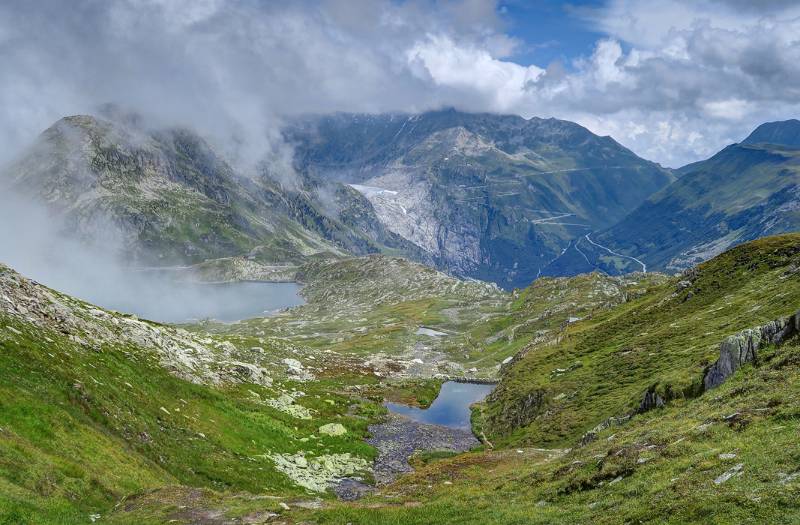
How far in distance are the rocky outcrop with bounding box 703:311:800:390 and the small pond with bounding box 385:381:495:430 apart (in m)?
67.8

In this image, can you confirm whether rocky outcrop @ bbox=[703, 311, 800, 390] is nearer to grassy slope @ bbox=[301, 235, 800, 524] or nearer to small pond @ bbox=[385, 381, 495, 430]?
grassy slope @ bbox=[301, 235, 800, 524]

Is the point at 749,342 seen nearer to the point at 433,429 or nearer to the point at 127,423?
the point at 127,423

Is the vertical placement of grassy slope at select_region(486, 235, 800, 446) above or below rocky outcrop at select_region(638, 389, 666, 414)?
above

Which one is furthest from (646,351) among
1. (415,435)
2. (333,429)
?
(333,429)

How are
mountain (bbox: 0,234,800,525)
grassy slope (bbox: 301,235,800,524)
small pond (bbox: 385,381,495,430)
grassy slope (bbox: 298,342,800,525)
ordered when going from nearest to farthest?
grassy slope (bbox: 298,342,800,525) < grassy slope (bbox: 301,235,800,524) < mountain (bbox: 0,234,800,525) < small pond (bbox: 385,381,495,430)

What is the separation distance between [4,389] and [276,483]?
86.4 feet

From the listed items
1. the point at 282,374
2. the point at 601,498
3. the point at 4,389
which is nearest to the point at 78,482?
the point at 4,389

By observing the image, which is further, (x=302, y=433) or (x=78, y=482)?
(x=302, y=433)

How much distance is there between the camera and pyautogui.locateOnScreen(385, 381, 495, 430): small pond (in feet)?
388

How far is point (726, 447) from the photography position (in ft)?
90.8

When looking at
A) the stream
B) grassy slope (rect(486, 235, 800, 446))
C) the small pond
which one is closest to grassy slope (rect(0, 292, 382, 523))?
the stream

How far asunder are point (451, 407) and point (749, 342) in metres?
95.3

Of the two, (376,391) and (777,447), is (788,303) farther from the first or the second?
(376,391)

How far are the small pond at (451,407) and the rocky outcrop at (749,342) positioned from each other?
67.8 m
